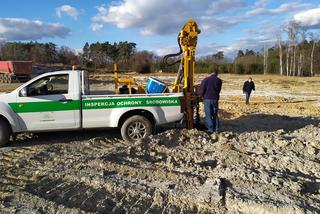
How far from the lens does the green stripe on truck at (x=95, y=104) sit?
9281 mm

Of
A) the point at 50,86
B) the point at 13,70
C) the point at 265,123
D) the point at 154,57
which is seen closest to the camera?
the point at 50,86

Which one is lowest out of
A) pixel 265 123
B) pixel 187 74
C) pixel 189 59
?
pixel 265 123

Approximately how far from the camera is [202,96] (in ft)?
35.1

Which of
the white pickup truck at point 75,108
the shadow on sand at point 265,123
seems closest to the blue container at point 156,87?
the white pickup truck at point 75,108

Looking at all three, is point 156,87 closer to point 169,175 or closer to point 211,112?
point 211,112

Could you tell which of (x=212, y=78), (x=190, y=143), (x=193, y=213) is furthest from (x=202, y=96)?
(x=193, y=213)

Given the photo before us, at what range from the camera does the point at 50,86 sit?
9445 mm

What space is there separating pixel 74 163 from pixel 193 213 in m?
3.02

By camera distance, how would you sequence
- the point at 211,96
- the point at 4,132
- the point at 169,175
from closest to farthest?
the point at 169,175 < the point at 4,132 < the point at 211,96

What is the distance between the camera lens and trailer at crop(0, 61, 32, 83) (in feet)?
131

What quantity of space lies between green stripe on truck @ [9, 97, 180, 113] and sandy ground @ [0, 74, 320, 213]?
82 centimetres

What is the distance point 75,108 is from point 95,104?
1.60 ft

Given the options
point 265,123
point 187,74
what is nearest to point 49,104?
point 187,74

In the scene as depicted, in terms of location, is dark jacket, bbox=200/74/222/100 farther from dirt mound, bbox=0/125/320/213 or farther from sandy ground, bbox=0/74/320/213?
dirt mound, bbox=0/125/320/213
